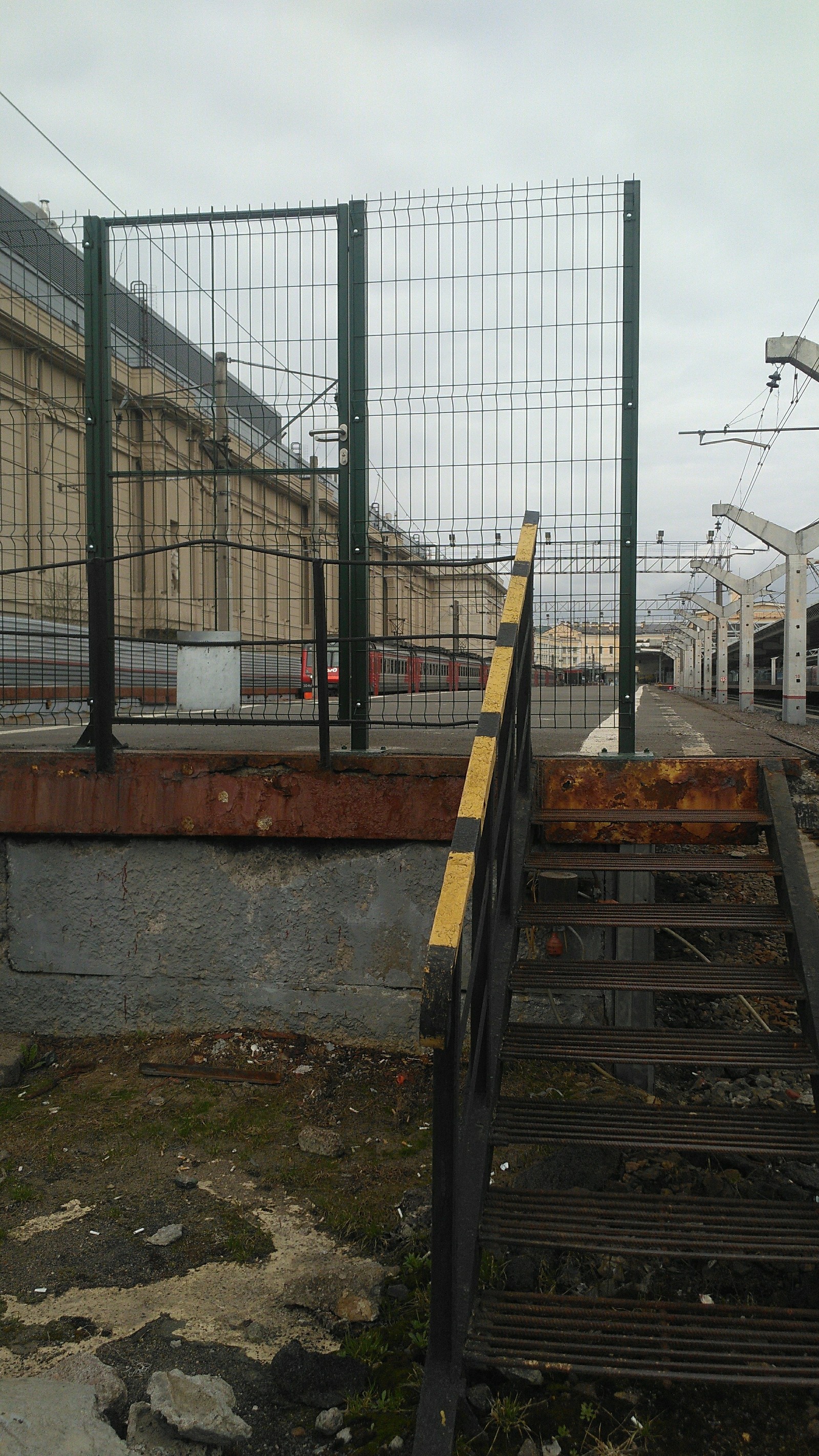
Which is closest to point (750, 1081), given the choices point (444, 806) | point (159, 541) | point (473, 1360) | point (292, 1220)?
point (444, 806)

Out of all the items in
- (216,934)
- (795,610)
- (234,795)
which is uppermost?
(795,610)

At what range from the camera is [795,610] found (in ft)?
49.1

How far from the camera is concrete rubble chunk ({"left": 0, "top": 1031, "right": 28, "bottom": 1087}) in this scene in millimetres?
4566

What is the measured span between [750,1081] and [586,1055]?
219cm

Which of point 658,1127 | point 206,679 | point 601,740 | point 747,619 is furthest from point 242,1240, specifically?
point 747,619

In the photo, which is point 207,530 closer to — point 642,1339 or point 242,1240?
point 242,1240

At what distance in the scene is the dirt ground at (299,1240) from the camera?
8.19 feet

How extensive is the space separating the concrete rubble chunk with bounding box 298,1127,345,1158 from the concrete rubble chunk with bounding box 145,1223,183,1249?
0.67 m

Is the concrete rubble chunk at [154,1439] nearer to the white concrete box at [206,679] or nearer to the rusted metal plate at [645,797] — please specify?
the rusted metal plate at [645,797]

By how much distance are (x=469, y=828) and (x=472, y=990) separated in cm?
56

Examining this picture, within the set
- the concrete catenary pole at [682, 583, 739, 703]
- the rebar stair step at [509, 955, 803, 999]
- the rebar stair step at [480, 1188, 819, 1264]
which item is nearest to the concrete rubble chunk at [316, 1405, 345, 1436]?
the rebar stair step at [480, 1188, 819, 1264]

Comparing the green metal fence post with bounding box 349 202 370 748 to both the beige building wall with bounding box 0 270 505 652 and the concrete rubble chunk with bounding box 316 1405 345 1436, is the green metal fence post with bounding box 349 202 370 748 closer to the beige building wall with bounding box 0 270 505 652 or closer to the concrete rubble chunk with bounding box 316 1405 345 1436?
the beige building wall with bounding box 0 270 505 652

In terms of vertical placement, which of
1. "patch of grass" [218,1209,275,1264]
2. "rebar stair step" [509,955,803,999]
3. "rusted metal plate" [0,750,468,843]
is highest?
"rusted metal plate" [0,750,468,843]

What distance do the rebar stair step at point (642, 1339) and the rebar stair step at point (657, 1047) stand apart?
66cm
